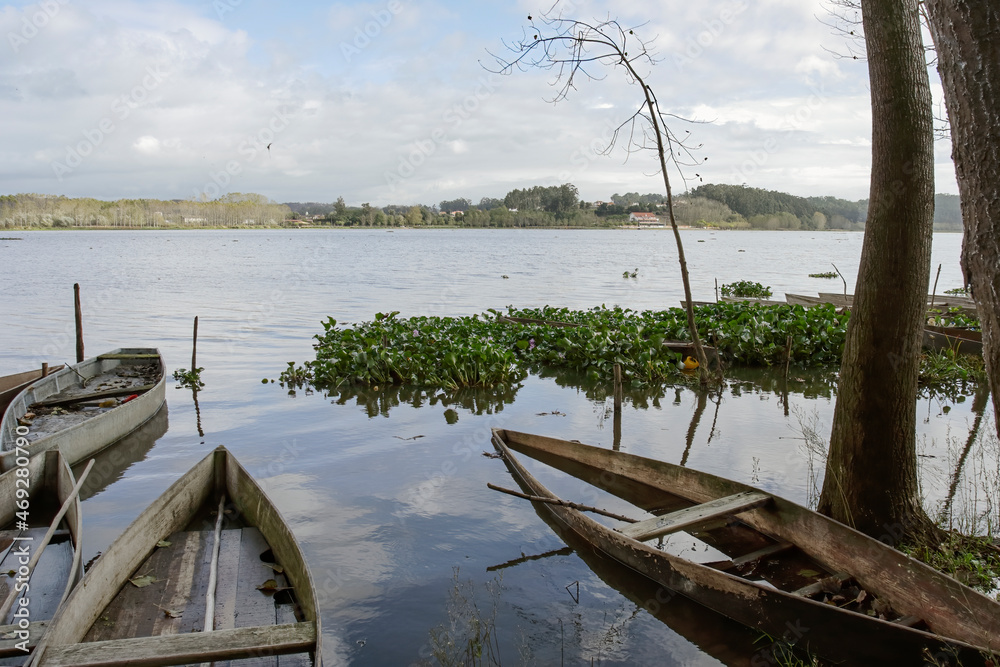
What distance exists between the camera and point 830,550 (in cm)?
515

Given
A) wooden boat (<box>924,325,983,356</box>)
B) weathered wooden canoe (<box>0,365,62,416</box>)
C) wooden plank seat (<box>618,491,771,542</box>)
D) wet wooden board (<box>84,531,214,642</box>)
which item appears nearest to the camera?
wet wooden board (<box>84,531,214,642</box>)

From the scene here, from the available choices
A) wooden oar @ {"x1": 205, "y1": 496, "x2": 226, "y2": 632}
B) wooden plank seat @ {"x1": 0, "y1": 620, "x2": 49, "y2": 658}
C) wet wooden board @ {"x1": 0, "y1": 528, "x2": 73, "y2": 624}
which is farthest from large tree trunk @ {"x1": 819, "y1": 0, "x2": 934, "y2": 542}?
wet wooden board @ {"x1": 0, "y1": 528, "x2": 73, "y2": 624}

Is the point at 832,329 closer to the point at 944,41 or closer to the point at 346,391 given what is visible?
the point at 346,391

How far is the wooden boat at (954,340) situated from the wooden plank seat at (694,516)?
9972 mm

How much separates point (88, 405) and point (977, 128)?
37.7 feet

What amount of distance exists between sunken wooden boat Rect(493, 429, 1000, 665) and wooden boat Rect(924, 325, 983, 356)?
9.79 m

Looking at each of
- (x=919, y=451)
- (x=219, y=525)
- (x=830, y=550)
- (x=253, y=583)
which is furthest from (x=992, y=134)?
(x=919, y=451)

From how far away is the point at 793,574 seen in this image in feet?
17.4

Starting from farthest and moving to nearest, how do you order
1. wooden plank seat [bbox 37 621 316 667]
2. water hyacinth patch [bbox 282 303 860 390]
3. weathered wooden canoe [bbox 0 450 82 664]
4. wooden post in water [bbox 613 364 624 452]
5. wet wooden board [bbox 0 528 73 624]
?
water hyacinth patch [bbox 282 303 860 390] → wooden post in water [bbox 613 364 624 452] → wet wooden board [bbox 0 528 73 624] → weathered wooden canoe [bbox 0 450 82 664] → wooden plank seat [bbox 37 621 316 667]

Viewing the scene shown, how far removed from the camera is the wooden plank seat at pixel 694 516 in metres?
5.58

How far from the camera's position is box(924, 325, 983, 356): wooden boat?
13766 millimetres

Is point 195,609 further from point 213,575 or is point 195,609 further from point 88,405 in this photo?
point 88,405

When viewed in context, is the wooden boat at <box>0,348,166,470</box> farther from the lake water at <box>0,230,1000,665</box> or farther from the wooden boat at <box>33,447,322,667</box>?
the wooden boat at <box>33,447,322,667</box>

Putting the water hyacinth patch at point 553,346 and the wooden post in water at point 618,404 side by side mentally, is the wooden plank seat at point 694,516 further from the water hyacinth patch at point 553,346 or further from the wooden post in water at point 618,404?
the water hyacinth patch at point 553,346
